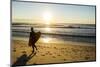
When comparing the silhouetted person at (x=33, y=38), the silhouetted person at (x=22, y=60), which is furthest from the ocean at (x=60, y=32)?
the silhouetted person at (x=22, y=60)

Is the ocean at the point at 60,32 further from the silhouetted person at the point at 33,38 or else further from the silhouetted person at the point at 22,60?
the silhouetted person at the point at 22,60

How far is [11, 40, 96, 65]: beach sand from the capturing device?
243 centimetres

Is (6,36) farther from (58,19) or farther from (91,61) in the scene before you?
(91,61)

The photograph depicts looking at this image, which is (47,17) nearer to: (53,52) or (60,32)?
(60,32)

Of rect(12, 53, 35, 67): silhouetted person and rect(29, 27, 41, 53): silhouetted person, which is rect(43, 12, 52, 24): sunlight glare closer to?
rect(29, 27, 41, 53): silhouetted person

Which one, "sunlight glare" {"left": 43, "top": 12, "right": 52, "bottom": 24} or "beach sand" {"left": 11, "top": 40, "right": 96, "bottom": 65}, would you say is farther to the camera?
"sunlight glare" {"left": 43, "top": 12, "right": 52, "bottom": 24}

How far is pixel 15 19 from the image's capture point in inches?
95.3

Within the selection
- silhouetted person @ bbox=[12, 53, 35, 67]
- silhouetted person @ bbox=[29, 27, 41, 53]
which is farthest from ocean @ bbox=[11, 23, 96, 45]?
silhouetted person @ bbox=[12, 53, 35, 67]

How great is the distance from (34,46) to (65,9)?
651 millimetres

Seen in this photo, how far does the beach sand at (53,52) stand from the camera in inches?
95.8

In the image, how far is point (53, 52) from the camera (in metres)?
2.61

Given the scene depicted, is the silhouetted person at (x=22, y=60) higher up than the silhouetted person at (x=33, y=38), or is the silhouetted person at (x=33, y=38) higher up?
the silhouetted person at (x=33, y=38)

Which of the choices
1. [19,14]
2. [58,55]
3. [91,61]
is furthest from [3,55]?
[91,61]

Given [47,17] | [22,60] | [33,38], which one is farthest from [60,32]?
[22,60]
